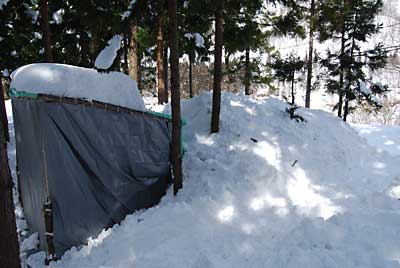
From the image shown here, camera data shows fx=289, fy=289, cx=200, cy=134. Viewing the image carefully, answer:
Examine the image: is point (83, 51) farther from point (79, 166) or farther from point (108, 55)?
point (79, 166)

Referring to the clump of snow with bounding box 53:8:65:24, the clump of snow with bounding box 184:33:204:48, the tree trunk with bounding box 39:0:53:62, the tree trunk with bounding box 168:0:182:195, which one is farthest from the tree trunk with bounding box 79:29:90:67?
the tree trunk with bounding box 168:0:182:195

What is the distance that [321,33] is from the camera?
14.3 m

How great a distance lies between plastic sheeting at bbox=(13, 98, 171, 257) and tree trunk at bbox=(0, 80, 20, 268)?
1.46 m

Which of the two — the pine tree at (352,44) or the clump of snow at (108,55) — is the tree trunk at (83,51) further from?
the pine tree at (352,44)

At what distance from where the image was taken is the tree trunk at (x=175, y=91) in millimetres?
5621

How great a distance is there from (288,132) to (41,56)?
35.0 feet

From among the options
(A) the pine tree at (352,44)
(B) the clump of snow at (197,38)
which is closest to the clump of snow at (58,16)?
(B) the clump of snow at (197,38)

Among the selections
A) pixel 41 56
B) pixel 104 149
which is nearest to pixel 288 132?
pixel 104 149

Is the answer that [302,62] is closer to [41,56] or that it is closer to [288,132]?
[288,132]

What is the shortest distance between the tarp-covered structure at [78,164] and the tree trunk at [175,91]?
2.04 feet

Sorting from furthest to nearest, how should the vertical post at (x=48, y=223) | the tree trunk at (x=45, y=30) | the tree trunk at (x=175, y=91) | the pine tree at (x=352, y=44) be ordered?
1. the pine tree at (x=352, y=44)
2. the tree trunk at (x=45, y=30)
3. the tree trunk at (x=175, y=91)
4. the vertical post at (x=48, y=223)

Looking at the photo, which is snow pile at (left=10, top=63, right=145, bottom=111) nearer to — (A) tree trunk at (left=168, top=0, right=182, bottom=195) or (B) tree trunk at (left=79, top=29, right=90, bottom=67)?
(A) tree trunk at (left=168, top=0, right=182, bottom=195)

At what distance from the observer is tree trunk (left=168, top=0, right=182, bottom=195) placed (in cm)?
562

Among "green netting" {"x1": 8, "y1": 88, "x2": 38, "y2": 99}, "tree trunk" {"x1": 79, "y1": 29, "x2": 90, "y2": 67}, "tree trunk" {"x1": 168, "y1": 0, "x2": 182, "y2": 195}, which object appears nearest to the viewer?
"green netting" {"x1": 8, "y1": 88, "x2": 38, "y2": 99}
